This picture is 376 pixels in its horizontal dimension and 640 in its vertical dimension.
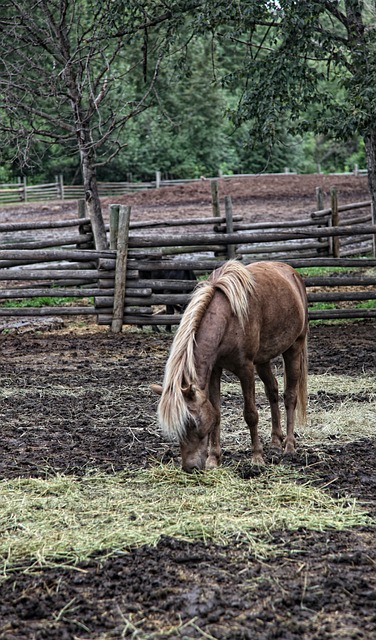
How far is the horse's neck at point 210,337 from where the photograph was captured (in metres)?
5.11

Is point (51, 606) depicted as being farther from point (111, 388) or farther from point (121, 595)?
point (111, 388)

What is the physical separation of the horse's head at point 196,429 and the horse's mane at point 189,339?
0.04 m

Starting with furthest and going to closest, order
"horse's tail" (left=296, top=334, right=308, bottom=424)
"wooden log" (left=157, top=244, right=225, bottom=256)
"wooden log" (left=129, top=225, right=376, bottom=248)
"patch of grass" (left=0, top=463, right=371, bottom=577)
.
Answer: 1. "wooden log" (left=157, top=244, right=225, bottom=256)
2. "wooden log" (left=129, top=225, right=376, bottom=248)
3. "horse's tail" (left=296, top=334, right=308, bottom=424)
4. "patch of grass" (left=0, top=463, right=371, bottom=577)

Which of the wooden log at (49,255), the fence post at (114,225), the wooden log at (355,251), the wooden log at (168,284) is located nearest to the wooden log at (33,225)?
the wooden log at (49,255)

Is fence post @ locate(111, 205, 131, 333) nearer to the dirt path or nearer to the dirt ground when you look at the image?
the dirt ground

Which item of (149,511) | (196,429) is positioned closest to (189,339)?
(196,429)

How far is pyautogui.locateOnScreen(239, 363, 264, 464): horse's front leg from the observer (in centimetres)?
543

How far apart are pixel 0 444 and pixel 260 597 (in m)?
3.08

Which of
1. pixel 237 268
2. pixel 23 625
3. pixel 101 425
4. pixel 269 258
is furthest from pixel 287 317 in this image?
pixel 269 258

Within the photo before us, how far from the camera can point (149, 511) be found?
456 cm

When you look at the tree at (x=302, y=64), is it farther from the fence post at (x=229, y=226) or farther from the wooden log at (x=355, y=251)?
the wooden log at (x=355, y=251)

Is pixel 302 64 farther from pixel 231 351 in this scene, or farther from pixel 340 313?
pixel 231 351

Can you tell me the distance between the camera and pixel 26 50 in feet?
49.6

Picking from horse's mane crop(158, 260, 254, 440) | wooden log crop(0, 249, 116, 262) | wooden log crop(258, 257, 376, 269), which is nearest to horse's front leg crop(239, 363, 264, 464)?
horse's mane crop(158, 260, 254, 440)
